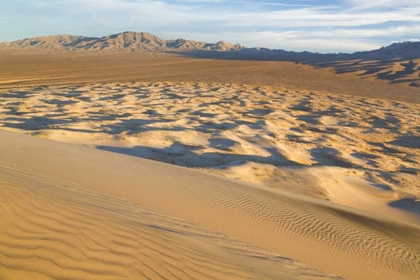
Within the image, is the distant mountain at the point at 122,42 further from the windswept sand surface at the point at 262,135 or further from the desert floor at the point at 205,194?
the desert floor at the point at 205,194

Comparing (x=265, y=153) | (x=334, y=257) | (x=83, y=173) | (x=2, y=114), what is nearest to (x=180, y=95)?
(x=2, y=114)

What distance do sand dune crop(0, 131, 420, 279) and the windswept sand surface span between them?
124cm

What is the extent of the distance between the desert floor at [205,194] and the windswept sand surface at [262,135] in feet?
0.16

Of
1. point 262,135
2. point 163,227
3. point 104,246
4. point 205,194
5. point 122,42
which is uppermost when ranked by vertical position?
point 122,42

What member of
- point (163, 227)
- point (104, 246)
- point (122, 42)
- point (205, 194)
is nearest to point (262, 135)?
point (205, 194)

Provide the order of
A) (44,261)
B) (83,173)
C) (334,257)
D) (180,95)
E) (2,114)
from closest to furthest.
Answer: (44,261) < (334,257) < (83,173) < (2,114) < (180,95)

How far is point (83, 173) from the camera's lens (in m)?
5.16

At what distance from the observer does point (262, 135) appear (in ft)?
33.2

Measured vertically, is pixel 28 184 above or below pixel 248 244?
above

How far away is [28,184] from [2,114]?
966 cm

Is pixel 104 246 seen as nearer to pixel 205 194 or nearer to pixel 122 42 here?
pixel 205 194

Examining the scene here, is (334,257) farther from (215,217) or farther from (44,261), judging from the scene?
(44,261)

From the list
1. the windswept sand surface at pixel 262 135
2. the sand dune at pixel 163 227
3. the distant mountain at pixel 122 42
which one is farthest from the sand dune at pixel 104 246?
the distant mountain at pixel 122 42

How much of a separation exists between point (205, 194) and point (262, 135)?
5302 mm
